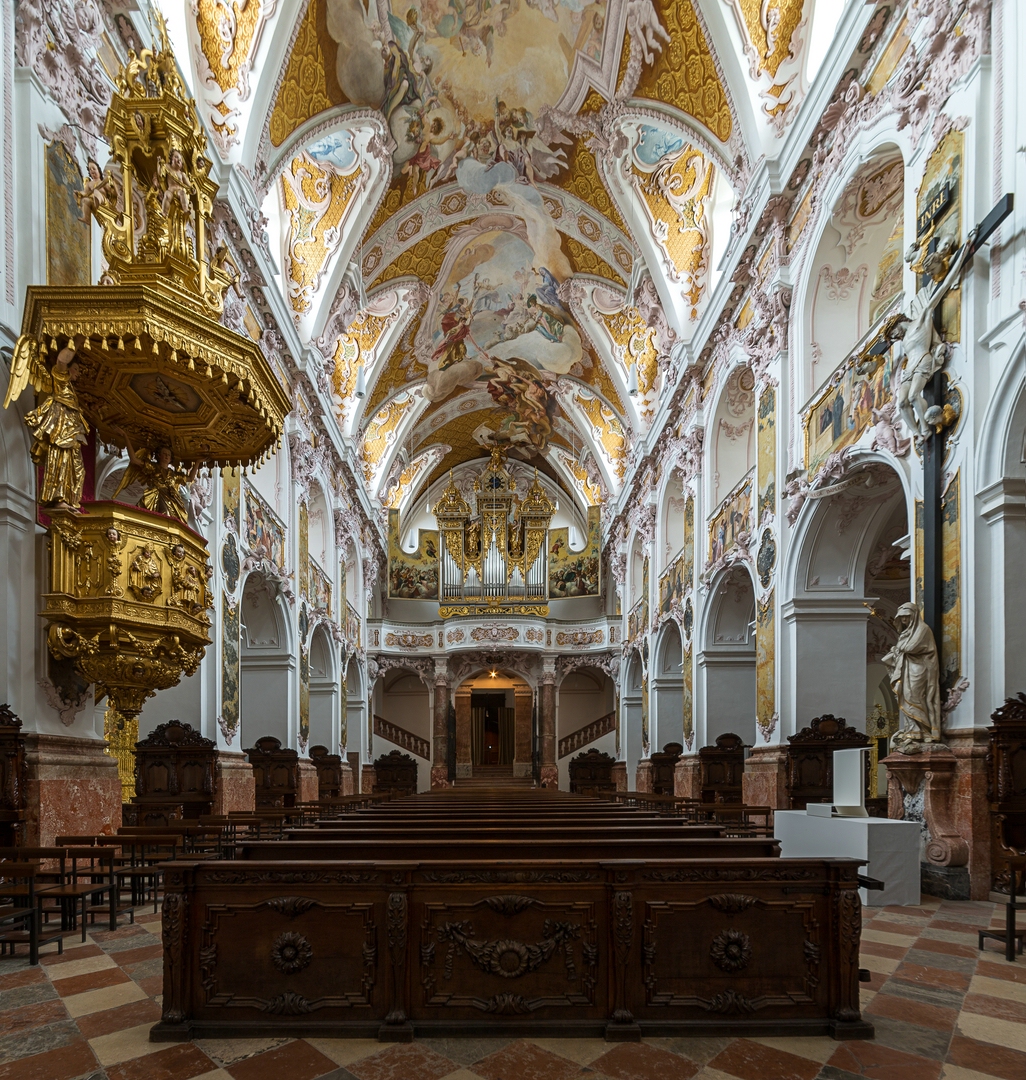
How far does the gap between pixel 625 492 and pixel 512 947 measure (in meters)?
20.3

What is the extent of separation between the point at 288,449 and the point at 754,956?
13598 millimetres

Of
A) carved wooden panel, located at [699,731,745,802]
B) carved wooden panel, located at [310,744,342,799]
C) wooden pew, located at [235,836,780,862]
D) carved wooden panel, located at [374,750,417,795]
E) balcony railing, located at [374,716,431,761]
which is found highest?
wooden pew, located at [235,836,780,862]

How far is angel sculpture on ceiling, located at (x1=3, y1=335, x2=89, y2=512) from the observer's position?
20.4 feet

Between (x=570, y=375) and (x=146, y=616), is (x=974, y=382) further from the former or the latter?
(x=570, y=375)

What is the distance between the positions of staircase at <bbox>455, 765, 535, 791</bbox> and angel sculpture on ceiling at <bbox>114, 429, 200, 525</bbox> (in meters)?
20.3

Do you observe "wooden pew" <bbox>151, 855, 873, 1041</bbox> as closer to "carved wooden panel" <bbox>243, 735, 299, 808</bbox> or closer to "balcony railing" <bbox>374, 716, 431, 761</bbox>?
"carved wooden panel" <bbox>243, 735, 299, 808</bbox>

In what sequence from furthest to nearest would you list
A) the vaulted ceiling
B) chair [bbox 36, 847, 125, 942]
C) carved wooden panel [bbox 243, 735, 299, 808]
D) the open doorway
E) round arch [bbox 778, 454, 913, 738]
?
the open doorway → carved wooden panel [bbox 243, 735, 299, 808] → the vaulted ceiling → round arch [bbox 778, 454, 913, 738] → chair [bbox 36, 847, 125, 942]

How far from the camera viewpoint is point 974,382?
7094mm

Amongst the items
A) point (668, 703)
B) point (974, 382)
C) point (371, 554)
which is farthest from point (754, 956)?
point (371, 554)

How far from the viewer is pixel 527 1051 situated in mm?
3611

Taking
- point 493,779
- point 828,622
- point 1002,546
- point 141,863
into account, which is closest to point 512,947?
point 1002,546

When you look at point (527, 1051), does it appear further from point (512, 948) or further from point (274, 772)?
point (274, 772)

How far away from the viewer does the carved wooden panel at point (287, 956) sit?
3.84 metres

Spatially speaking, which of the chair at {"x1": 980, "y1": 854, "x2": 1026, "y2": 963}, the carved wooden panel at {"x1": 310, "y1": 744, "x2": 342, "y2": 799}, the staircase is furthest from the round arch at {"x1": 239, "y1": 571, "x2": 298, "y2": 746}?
the staircase
